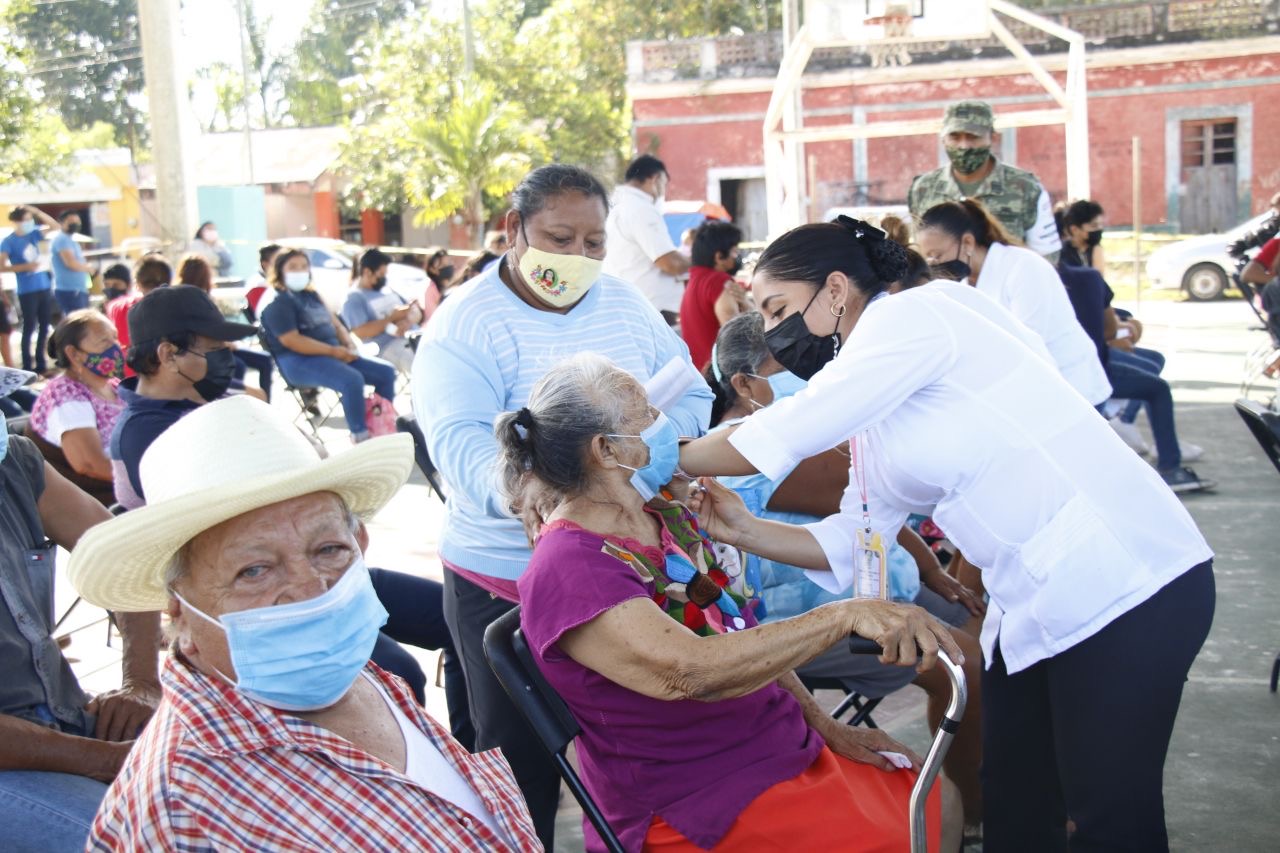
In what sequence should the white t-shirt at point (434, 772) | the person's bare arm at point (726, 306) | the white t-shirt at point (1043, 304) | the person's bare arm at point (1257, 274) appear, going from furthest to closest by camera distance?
the person's bare arm at point (1257, 274) → the person's bare arm at point (726, 306) → the white t-shirt at point (1043, 304) → the white t-shirt at point (434, 772)

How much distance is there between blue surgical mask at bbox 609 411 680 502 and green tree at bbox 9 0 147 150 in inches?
2017

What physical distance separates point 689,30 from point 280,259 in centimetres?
2410

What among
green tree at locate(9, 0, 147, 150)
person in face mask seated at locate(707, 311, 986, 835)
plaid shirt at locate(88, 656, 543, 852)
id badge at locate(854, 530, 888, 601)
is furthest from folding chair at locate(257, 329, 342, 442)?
green tree at locate(9, 0, 147, 150)

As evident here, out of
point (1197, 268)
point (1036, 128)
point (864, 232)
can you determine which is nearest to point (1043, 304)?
point (864, 232)

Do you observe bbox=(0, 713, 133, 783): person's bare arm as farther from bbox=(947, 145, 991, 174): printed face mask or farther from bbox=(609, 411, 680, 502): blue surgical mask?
bbox=(947, 145, 991, 174): printed face mask

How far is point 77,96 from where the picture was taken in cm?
4997

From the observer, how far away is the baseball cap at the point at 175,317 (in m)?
4.30

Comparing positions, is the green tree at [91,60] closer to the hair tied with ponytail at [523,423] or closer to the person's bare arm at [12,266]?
the person's bare arm at [12,266]

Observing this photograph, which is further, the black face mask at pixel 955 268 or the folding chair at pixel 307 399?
the folding chair at pixel 307 399

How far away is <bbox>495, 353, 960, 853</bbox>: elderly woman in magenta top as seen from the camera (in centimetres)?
229

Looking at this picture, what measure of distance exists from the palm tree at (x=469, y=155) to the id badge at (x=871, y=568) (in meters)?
24.1

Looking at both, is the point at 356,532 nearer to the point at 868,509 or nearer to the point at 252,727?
the point at 252,727

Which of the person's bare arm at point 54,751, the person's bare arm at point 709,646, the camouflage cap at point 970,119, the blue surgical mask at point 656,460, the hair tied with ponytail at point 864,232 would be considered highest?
the camouflage cap at point 970,119

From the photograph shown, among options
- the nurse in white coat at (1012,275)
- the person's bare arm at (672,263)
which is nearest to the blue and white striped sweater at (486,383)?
the nurse in white coat at (1012,275)
